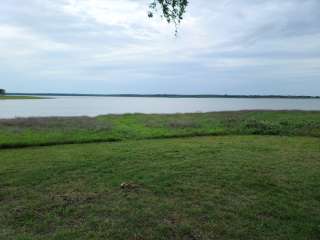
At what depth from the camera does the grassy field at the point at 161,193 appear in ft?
14.9

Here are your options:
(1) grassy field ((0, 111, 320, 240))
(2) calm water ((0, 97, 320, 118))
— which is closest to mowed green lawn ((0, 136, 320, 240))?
(1) grassy field ((0, 111, 320, 240))

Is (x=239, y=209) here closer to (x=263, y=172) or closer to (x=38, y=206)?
(x=263, y=172)

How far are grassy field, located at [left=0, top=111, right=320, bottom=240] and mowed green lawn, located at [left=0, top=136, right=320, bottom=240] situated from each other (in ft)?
0.05

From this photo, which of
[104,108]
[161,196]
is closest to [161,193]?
[161,196]

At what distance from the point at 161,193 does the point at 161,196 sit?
6.5 inches

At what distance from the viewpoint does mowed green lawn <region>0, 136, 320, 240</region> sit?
14.9ft

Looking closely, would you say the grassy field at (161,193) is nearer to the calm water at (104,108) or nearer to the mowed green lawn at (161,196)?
the mowed green lawn at (161,196)

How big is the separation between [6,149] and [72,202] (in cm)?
704

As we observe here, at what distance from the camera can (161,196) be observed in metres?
5.81

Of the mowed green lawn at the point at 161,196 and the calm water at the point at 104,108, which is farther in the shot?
the calm water at the point at 104,108

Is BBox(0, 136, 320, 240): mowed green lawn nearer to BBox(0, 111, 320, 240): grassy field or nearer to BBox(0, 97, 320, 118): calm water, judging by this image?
BBox(0, 111, 320, 240): grassy field

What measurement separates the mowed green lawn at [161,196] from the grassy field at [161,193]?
1 centimetres

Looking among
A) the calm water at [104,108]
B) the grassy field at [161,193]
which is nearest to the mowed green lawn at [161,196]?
the grassy field at [161,193]

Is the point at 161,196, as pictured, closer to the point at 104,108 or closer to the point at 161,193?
the point at 161,193
